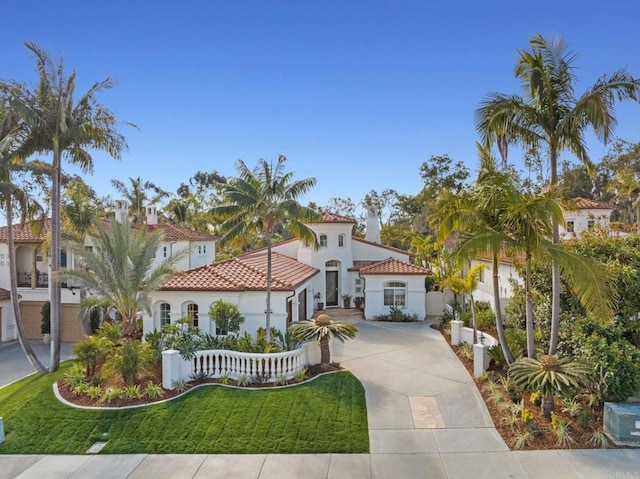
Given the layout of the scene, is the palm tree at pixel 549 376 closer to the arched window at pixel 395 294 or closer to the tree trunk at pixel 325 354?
the tree trunk at pixel 325 354

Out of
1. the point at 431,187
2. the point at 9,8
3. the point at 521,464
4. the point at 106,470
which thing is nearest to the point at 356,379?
the point at 521,464

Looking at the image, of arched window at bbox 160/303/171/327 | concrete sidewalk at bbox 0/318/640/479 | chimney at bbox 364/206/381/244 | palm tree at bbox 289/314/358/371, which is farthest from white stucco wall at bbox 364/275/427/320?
arched window at bbox 160/303/171/327

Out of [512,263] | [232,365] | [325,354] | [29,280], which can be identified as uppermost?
[512,263]

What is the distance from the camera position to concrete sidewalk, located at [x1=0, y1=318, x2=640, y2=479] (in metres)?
8.32

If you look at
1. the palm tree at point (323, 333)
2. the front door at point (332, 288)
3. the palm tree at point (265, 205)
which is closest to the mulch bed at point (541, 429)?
the palm tree at point (323, 333)

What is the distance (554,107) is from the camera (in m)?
10.5

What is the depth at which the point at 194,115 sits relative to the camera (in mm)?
19188

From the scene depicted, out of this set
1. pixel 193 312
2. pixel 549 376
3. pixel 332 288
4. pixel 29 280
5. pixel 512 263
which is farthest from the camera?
Answer: pixel 332 288

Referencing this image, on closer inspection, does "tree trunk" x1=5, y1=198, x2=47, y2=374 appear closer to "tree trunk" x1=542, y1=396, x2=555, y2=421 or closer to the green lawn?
the green lawn

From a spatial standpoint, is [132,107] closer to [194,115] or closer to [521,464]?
[194,115]

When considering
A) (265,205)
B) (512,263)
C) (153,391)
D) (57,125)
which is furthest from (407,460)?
(57,125)

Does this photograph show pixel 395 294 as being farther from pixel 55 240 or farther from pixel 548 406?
pixel 55 240

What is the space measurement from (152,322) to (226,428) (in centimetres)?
711

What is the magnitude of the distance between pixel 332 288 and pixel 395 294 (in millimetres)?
4835
